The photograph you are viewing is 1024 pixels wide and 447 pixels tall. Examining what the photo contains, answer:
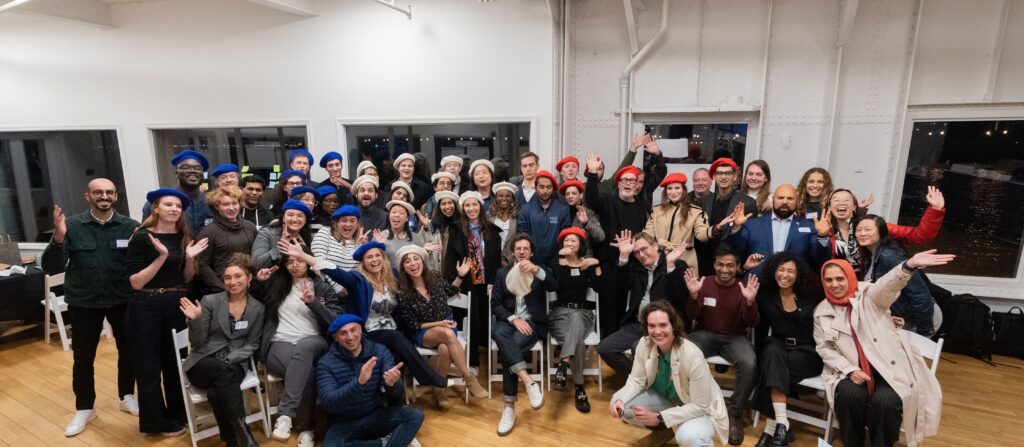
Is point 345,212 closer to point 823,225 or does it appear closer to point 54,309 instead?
point 823,225

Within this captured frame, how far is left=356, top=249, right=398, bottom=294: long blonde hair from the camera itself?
347 centimetres

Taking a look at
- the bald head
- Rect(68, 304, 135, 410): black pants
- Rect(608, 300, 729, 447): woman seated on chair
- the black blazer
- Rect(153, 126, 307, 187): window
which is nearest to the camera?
Rect(608, 300, 729, 447): woman seated on chair

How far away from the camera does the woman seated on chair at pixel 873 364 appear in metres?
2.78

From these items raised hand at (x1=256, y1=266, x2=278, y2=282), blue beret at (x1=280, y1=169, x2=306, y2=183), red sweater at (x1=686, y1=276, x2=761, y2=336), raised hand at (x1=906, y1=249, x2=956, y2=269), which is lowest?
red sweater at (x1=686, y1=276, x2=761, y2=336)

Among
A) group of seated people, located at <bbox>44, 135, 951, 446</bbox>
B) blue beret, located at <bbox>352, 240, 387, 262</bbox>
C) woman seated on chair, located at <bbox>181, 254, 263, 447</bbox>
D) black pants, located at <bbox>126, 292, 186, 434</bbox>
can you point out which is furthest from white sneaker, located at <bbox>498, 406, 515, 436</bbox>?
black pants, located at <bbox>126, 292, 186, 434</bbox>

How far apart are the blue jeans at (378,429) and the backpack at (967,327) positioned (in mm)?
5101

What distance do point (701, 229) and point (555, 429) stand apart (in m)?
1.93

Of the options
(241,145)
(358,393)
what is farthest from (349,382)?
(241,145)

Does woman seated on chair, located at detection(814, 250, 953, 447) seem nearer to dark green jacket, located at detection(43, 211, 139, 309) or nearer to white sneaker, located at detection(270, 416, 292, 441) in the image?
white sneaker, located at detection(270, 416, 292, 441)

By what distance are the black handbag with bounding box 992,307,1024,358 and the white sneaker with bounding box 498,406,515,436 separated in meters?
4.77

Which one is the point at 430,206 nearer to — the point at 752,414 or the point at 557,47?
the point at 557,47

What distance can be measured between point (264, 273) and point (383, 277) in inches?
31.9

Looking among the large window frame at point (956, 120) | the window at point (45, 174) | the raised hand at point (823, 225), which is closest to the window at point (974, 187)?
the large window frame at point (956, 120)

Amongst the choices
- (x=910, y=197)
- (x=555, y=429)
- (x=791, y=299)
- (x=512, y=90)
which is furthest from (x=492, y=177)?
(x=910, y=197)
